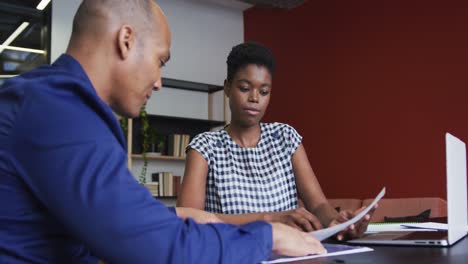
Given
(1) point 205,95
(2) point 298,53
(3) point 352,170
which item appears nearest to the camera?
(3) point 352,170

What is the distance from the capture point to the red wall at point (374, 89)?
4.32m

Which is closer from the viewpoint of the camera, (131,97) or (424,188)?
(131,97)

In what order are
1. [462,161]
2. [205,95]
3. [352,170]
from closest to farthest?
[462,161] → [352,170] → [205,95]

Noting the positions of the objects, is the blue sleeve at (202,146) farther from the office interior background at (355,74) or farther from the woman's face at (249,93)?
the office interior background at (355,74)

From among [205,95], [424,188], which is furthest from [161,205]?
[205,95]

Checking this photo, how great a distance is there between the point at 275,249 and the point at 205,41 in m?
5.73

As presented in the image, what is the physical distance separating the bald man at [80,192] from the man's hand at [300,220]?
1.84 ft

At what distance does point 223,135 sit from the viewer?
1.96m

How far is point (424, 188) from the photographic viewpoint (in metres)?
4.38

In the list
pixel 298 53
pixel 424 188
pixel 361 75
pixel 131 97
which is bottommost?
pixel 424 188

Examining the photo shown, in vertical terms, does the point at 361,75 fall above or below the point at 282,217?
above

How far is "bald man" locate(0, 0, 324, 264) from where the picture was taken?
0.70 meters

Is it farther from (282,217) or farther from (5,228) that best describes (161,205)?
(282,217)

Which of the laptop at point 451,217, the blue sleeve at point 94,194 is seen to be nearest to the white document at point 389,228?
the laptop at point 451,217
